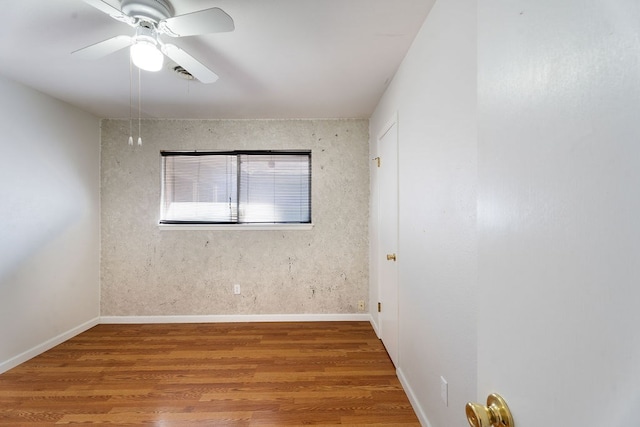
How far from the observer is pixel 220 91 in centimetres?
262

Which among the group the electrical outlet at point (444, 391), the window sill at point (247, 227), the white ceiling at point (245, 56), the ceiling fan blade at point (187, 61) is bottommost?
the electrical outlet at point (444, 391)

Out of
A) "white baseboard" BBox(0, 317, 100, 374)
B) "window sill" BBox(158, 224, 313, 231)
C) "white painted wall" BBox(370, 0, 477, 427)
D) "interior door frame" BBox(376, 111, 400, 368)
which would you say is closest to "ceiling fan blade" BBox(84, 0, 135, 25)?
"white painted wall" BBox(370, 0, 477, 427)

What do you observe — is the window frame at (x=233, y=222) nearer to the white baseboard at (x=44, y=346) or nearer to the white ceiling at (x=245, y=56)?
the white ceiling at (x=245, y=56)

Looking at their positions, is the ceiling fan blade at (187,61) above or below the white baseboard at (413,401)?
above

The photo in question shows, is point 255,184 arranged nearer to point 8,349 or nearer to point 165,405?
point 165,405

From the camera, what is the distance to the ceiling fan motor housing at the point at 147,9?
4.61 ft

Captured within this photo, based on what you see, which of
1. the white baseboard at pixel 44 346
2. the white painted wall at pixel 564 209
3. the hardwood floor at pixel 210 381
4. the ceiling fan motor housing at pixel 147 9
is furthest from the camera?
the white baseboard at pixel 44 346

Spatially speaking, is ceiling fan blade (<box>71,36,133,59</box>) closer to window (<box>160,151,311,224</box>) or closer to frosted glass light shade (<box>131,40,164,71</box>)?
frosted glass light shade (<box>131,40,164,71</box>)

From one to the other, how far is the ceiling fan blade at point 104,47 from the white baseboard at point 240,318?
274 cm

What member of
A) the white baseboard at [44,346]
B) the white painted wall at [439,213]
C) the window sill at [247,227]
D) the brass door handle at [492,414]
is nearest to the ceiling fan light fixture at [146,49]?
the white painted wall at [439,213]

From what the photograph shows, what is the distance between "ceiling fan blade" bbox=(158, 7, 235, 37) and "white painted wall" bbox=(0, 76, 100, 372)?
6.59 feet

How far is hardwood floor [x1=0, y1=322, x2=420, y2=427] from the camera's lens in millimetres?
1789

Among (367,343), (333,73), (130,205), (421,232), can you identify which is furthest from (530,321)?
(130,205)

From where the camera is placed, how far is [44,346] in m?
2.65
